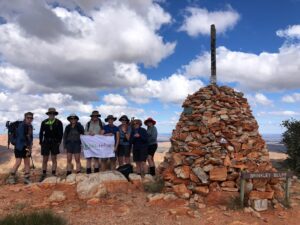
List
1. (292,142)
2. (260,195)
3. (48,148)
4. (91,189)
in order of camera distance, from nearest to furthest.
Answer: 1. (260,195)
2. (91,189)
3. (48,148)
4. (292,142)

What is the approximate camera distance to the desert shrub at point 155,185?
9.44 meters

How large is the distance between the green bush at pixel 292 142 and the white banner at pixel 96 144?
8.80 m

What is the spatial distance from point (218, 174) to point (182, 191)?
106cm

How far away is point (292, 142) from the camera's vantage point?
15.6 m

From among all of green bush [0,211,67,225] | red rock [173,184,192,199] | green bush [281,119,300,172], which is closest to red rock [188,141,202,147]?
red rock [173,184,192,199]

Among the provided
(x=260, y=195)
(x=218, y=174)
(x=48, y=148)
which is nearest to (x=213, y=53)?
(x=218, y=174)

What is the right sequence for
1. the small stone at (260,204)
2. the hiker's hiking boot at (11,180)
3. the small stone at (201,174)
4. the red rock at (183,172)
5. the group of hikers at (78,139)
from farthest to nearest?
the hiker's hiking boot at (11,180), the group of hikers at (78,139), the red rock at (183,172), the small stone at (201,174), the small stone at (260,204)

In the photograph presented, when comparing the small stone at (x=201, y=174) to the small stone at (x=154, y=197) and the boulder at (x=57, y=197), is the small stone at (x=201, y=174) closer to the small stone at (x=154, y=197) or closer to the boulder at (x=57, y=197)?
the small stone at (x=154, y=197)

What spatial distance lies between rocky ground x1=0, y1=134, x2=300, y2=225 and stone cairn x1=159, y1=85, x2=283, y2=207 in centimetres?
50

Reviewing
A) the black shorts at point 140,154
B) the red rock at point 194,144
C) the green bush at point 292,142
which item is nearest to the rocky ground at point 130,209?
the black shorts at point 140,154

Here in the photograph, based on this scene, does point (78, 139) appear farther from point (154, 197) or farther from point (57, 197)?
point (154, 197)

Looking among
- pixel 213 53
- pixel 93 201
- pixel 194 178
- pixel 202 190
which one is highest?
pixel 213 53

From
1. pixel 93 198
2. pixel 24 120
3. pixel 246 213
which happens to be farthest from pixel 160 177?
pixel 24 120

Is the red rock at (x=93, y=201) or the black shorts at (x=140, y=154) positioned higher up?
the black shorts at (x=140, y=154)
